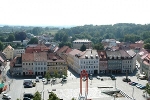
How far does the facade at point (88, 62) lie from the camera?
77062 millimetres

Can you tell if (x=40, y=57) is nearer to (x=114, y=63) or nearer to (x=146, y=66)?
(x=114, y=63)

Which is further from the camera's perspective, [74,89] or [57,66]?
[57,66]

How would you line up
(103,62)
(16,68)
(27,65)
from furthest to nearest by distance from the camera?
(103,62), (27,65), (16,68)

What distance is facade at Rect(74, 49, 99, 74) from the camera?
77062 mm

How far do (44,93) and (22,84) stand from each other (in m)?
10.4

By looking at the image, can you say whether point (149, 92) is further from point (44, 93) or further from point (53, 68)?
point (53, 68)

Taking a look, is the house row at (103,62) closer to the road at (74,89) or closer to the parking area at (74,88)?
the parking area at (74,88)

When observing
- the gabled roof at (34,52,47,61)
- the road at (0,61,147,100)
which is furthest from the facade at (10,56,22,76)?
the gabled roof at (34,52,47,61)

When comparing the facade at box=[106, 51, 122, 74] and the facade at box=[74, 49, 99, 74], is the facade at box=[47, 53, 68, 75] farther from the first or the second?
the facade at box=[106, 51, 122, 74]

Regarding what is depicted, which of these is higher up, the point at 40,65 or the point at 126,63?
the point at 40,65

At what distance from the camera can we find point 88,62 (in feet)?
254

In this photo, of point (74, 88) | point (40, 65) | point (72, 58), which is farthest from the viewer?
point (72, 58)

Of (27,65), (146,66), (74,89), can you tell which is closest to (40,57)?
(27,65)

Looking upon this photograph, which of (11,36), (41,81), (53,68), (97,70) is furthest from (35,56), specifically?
(11,36)
